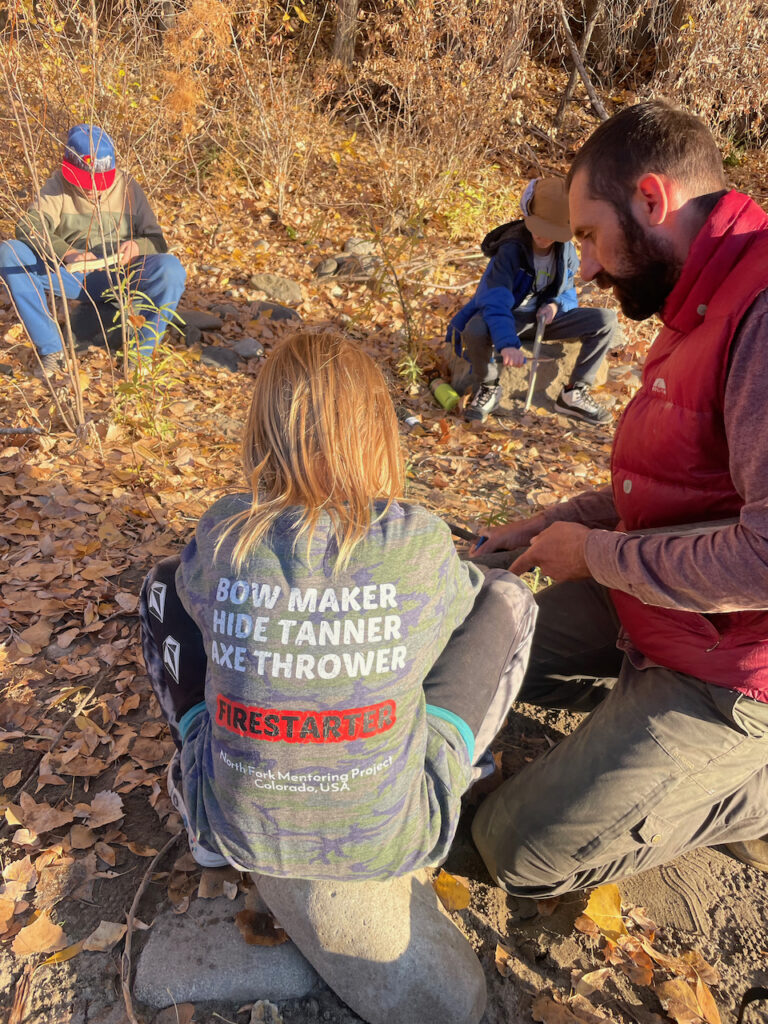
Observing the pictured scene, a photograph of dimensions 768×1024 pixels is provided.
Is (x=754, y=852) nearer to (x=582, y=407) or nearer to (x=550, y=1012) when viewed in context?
(x=550, y=1012)

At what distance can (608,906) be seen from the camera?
2.24m

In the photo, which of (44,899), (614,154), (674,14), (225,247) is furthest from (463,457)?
(674,14)

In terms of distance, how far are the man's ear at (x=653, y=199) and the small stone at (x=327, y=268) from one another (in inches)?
212

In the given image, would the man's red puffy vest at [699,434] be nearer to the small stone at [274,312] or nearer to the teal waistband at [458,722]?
the teal waistband at [458,722]

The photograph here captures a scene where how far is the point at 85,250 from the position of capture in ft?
15.3

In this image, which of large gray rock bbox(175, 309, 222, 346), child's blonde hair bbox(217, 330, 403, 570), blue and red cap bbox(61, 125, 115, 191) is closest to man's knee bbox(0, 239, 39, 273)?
blue and red cap bbox(61, 125, 115, 191)

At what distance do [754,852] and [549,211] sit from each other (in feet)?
13.2

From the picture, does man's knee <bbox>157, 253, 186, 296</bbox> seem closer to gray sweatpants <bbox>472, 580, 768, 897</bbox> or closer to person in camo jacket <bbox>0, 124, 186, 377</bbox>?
person in camo jacket <bbox>0, 124, 186, 377</bbox>

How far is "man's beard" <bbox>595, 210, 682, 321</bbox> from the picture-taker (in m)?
2.09

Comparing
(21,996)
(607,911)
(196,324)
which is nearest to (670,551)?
(607,911)

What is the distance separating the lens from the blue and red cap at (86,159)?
444cm

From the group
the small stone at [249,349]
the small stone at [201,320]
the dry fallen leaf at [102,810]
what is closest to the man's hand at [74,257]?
the small stone at [201,320]

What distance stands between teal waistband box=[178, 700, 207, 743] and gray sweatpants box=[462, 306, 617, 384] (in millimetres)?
3889

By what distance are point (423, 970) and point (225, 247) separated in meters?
6.92
